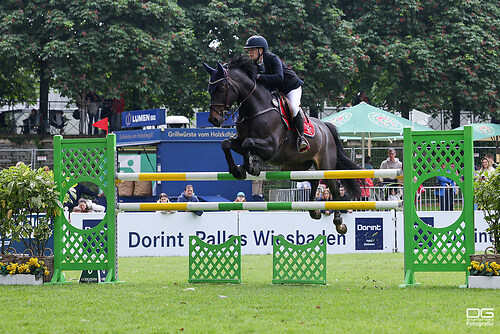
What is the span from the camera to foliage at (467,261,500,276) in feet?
23.0

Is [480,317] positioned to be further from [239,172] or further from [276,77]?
[276,77]

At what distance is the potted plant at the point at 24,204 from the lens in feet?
25.8

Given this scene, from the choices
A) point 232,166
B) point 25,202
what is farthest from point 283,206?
point 25,202

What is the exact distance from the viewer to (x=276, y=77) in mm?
7570

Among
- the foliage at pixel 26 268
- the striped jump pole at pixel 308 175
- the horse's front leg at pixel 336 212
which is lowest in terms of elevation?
A: the foliage at pixel 26 268

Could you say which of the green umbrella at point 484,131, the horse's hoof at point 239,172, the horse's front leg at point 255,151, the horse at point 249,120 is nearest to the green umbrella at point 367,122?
the green umbrella at point 484,131

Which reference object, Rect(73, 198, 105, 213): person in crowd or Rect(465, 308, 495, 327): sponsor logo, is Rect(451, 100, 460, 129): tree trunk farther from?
Rect(465, 308, 495, 327): sponsor logo

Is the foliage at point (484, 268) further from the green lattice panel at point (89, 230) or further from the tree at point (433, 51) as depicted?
the tree at point (433, 51)

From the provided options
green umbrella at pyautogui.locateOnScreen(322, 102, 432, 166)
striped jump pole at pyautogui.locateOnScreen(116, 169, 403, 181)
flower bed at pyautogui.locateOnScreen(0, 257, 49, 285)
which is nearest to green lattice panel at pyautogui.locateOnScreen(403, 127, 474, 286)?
striped jump pole at pyautogui.locateOnScreen(116, 169, 403, 181)

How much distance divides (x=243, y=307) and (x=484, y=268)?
2.82 m

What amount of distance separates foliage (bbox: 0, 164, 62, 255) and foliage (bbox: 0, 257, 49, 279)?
226mm

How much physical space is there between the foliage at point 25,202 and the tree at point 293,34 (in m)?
15.2

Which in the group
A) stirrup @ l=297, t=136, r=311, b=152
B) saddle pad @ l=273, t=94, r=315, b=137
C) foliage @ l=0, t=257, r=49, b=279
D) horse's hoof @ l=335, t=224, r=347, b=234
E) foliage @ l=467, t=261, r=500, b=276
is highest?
saddle pad @ l=273, t=94, r=315, b=137

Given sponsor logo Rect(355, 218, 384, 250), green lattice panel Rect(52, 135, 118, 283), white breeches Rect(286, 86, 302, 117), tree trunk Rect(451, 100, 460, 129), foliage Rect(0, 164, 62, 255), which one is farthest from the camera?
tree trunk Rect(451, 100, 460, 129)
